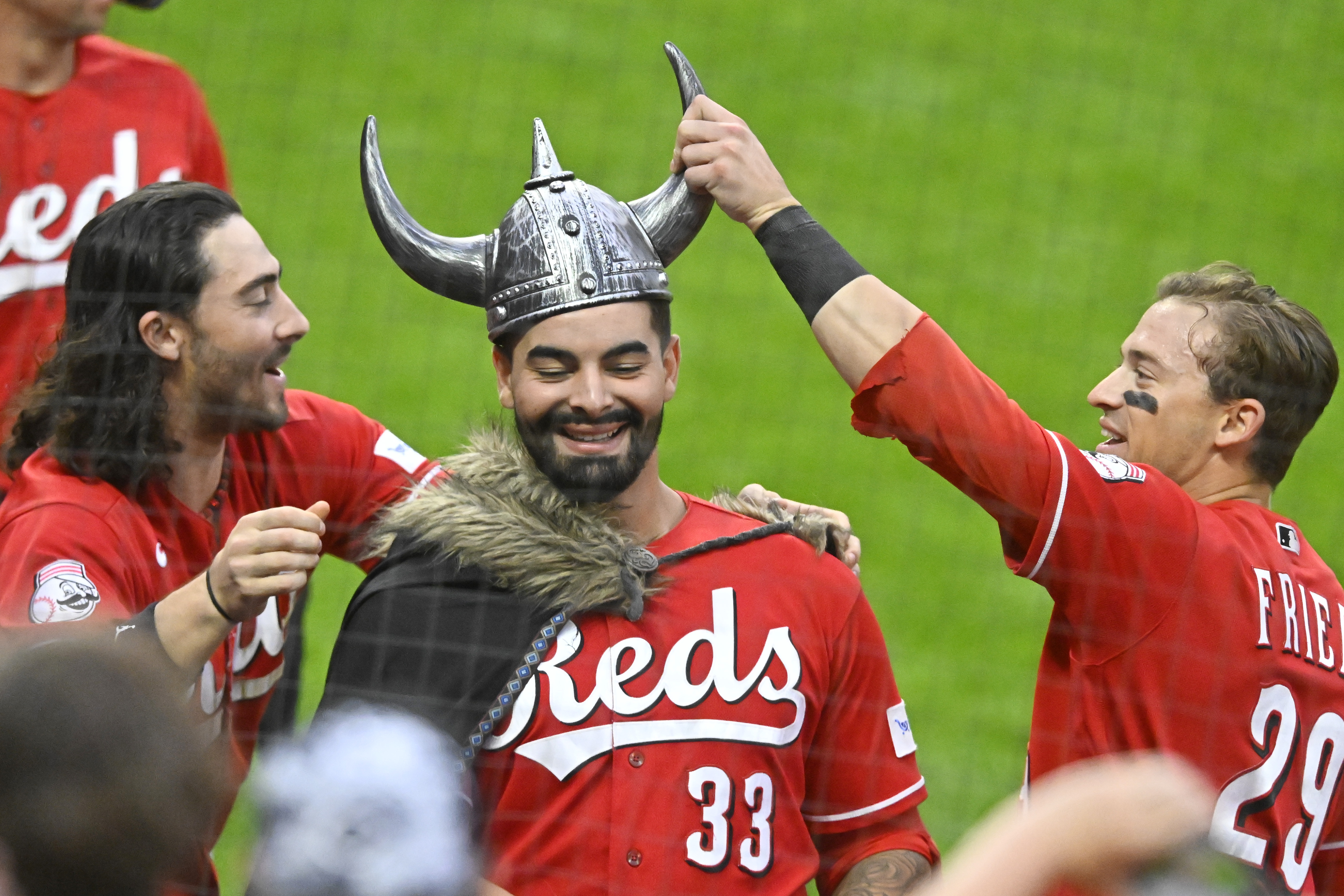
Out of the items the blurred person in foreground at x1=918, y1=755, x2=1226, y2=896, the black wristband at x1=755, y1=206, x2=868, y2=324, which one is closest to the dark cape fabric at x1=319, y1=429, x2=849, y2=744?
the black wristband at x1=755, y1=206, x2=868, y2=324

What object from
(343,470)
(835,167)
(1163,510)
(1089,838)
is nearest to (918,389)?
(1163,510)

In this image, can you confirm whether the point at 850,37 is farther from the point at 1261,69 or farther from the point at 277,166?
the point at 277,166

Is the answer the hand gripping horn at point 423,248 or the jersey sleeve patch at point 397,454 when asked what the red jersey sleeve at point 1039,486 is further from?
the jersey sleeve patch at point 397,454

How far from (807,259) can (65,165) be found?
A: 2333 millimetres

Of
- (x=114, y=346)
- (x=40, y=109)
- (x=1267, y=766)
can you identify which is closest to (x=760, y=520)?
(x=1267, y=766)

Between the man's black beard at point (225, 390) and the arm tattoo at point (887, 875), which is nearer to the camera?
the arm tattoo at point (887, 875)

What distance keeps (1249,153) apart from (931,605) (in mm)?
4161

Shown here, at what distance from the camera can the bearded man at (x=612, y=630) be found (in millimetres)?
2953

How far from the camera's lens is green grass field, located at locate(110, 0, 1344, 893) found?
8234 millimetres

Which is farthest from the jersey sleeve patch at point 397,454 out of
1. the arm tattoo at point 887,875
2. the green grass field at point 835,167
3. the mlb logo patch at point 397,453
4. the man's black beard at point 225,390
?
Result: the green grass field at point 835,167

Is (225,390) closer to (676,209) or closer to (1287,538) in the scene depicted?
(676,209)

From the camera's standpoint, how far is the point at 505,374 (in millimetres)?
3240

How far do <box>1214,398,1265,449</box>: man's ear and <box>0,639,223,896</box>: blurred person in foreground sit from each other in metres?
2.32

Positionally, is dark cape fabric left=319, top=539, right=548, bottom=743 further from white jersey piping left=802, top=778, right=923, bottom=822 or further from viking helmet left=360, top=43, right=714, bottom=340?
white jersey piping left=802, top=778, right=923, bottom=822
